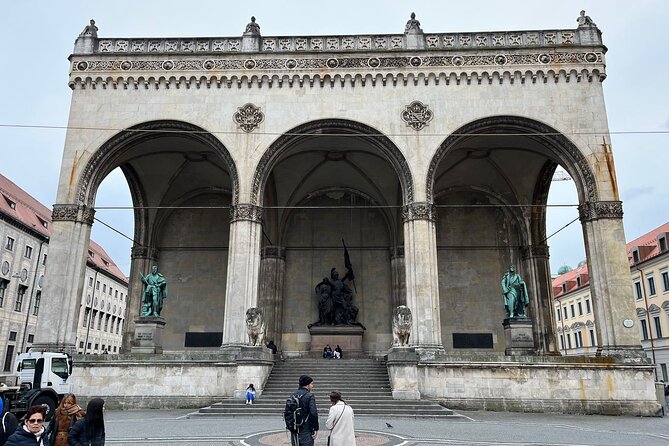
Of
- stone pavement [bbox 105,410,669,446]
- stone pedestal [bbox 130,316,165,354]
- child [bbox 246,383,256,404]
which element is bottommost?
stone pavement [bbox 105,410,669,446]

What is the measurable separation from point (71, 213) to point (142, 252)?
636 centimetres

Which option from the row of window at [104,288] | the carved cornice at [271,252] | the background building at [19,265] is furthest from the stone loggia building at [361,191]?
the row of window at [104,288]

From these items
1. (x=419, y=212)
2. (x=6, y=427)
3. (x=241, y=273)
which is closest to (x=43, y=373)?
(x=241, y=273)

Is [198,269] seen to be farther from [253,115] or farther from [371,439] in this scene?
[371,439]

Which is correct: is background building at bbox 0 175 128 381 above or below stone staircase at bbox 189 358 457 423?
above

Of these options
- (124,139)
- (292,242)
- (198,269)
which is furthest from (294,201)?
(124,139)

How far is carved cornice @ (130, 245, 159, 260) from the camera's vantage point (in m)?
25.0

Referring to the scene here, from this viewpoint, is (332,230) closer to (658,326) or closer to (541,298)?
(541,298)

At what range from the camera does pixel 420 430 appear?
1112 cm

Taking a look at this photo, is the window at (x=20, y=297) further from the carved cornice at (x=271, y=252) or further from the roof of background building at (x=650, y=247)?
the roof of background building at (x=650, y=247)

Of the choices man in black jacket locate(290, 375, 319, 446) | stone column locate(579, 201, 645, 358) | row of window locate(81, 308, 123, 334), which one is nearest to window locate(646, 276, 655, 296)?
stone column locate(579, 201, 645, 358)

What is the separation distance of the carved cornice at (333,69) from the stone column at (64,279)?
5.60 meters

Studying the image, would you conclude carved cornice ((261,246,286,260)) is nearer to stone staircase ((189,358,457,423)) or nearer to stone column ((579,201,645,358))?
stone staircase ((189,358,457,423))

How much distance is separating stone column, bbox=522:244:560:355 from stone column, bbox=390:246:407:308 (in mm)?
6085
